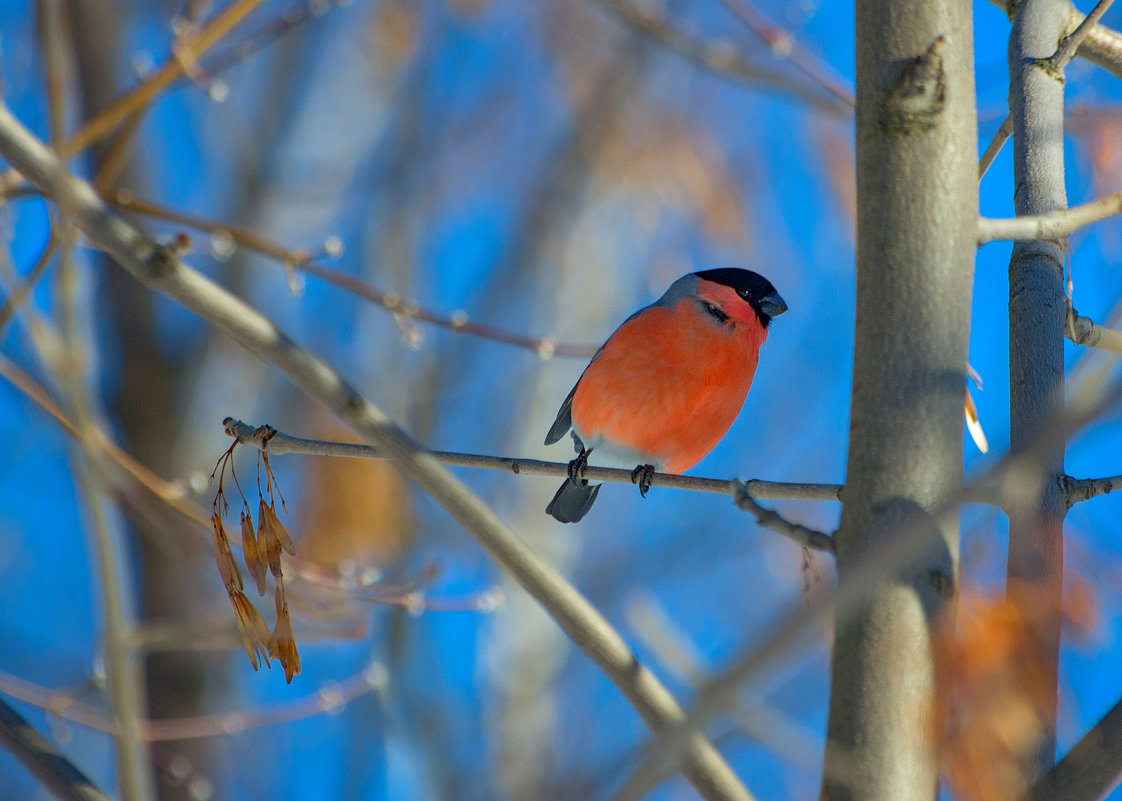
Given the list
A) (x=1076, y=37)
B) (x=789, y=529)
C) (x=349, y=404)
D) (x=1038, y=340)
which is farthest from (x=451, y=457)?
(x=1076, y=37)

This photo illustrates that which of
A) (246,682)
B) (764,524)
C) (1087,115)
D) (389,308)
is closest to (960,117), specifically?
(764,524)

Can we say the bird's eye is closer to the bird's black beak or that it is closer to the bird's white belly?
the bird's black beak

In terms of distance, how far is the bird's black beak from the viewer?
3037 mm

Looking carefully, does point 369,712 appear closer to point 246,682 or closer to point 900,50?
point 246,682

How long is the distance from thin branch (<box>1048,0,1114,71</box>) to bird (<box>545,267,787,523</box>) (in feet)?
4.08

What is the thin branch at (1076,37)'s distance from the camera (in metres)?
1.40

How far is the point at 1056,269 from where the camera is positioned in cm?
151

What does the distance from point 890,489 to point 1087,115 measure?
2.13m

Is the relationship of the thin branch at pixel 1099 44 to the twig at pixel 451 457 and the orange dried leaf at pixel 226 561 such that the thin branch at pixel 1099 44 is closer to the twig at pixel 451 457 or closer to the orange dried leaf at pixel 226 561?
the twig at pixel 451 457

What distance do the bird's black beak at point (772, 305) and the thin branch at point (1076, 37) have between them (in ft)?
4.61

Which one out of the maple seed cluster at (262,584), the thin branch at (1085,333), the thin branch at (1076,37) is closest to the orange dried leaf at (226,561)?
the maple seed cluster at (262,584)

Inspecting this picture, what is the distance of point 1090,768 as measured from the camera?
39.6 inches

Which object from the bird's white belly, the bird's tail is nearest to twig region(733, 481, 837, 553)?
the bird's white belly

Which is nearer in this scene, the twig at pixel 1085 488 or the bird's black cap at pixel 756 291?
the twig at pixel 1085 488
